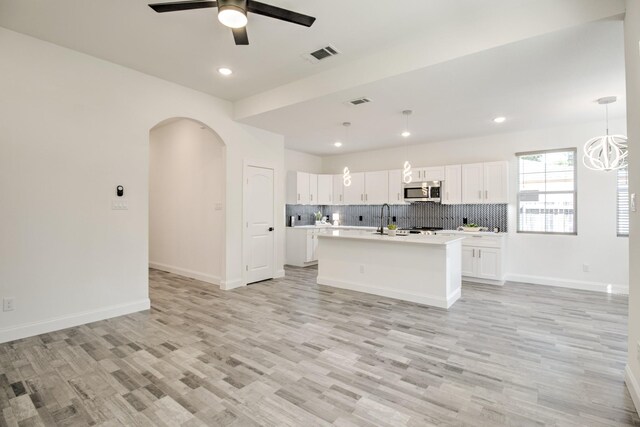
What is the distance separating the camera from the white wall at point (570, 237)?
498cm

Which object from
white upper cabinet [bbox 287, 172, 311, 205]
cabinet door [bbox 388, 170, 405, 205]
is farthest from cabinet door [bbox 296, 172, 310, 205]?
cabinet door [bbox 388, 170, 405, 205]

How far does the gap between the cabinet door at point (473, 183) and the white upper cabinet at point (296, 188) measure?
3.56 meters

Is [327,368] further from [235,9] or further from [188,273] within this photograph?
[188,273]

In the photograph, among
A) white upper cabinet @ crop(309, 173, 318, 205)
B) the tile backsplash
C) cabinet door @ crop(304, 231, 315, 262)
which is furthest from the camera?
white upper cabinet @ crop(309, 173, 318, 205)

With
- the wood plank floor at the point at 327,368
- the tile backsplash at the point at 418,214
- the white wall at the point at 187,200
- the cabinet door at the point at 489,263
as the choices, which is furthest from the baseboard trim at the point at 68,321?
the cabinet door at the point at 489,263

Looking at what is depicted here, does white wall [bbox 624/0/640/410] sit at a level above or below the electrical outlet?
above

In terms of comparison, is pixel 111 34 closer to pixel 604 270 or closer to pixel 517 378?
pixel 517 378

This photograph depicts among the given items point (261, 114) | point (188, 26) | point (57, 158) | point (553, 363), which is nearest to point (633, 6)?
point (553, 363)

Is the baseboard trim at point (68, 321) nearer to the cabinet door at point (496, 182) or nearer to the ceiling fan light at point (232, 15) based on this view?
the ceiling fan light at point (232, 15)

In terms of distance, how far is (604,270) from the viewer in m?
4.99

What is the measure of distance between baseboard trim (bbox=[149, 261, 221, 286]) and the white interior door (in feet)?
1.97

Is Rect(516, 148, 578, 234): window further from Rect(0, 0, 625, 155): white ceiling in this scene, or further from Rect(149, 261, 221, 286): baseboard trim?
Rect(149, 261, 221, 286): baseboard trim

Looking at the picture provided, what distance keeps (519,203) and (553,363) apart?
3932mm

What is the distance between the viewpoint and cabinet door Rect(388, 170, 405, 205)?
22.9 feet
